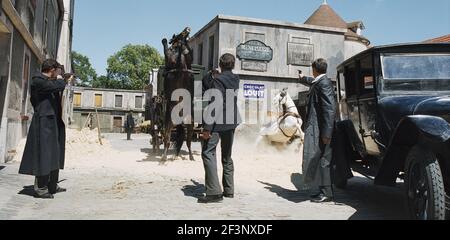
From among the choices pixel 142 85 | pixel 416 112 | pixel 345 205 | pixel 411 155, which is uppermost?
pixel 142 85

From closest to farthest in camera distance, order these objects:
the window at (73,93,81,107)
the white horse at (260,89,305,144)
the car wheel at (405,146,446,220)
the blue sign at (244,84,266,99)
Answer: the car wheel at (405,146,446,220), the white horse at (260,89,305,144), the blue sign at (244,84,266,99), the window at (73,93,81,107)

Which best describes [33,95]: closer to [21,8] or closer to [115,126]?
[21,8]

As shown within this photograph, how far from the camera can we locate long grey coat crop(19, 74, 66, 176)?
16.3ft

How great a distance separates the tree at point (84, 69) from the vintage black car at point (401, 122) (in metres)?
66.5

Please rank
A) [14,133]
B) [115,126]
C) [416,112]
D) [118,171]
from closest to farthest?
[416,112] → [118,171] → [14,133] → [115,126]

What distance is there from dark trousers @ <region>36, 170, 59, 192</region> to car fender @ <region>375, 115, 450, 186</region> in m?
4.11

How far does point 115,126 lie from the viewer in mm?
52500

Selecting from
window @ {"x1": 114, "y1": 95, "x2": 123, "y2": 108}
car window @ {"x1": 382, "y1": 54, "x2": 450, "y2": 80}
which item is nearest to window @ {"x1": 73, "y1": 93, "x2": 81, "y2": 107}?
window @ {"x1": 114, "y1": 95, "x2": 123, "y2": 108}

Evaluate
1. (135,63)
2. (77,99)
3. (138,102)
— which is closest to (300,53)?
(138,102)

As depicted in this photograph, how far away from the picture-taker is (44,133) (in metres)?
5.04

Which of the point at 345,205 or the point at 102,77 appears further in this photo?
the point at 102,77

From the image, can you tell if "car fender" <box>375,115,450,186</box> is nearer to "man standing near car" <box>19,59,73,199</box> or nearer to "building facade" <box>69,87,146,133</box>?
"man standing near car" <box>19,59,73,199</box>
